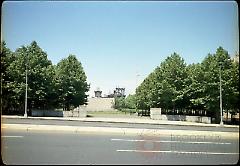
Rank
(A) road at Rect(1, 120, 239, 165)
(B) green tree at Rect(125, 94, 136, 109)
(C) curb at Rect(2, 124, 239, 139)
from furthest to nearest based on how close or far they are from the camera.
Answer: (C) curb at Rect(2, 124, 239, 139) → (B) green tree at Rect(125, 94, 136, 109) → (A) road at Rect(1, 120, 239, 165)

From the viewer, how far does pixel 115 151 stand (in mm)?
5574

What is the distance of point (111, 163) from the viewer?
458 cm

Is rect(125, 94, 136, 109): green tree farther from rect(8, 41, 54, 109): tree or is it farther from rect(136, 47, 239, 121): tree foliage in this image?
rect(8, 41, 54, 109): tree

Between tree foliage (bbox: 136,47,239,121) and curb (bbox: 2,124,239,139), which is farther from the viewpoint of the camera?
curb (bbox: 2,124,239,139)

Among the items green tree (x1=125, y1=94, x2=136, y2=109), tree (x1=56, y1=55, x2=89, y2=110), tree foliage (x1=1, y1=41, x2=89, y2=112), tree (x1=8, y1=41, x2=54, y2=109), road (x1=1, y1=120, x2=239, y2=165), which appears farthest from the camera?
green tree (x1=125, y1=94, x2=136, y2=109)

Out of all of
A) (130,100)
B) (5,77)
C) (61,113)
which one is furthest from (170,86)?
(5,77)

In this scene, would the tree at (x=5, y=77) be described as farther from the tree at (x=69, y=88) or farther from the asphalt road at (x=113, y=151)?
the tree at (x=69, y=88)

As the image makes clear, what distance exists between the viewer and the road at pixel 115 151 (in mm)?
Answer: 4629

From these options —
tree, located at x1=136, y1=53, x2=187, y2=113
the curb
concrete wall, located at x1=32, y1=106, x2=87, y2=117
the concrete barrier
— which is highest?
tree, located at x1=136, y1=53, x2=187, y2=113

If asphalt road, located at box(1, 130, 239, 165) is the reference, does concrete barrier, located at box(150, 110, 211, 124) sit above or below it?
above

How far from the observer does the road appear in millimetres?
4629

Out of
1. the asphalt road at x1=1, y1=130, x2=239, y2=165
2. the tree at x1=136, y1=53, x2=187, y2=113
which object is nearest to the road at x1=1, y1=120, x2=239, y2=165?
the asphalt road at x1=1, y1=130, x2=239, y2=165

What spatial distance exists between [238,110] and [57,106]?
3.81 meters

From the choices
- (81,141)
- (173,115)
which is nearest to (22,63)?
(81,141)
